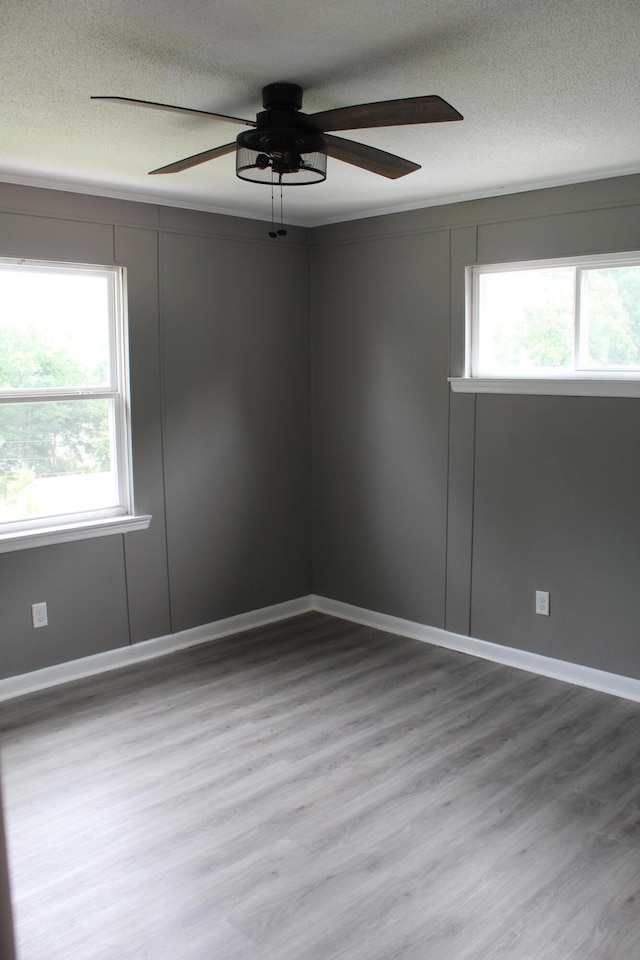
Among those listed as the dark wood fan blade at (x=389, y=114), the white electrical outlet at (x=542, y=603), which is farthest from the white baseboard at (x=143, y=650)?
the dark wood fan blade at (x=389, y=114)

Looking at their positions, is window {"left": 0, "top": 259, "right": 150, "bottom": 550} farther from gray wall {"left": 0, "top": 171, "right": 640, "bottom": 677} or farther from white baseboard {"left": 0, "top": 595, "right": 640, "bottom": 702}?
white baseboard {"left": 0, "top": 595, "right": 640, "bottom": 702}

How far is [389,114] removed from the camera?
2.08m

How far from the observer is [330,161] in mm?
3291

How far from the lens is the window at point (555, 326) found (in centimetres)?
365

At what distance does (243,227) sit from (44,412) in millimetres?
1601

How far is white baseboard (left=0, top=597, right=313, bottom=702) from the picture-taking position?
12.6 ft

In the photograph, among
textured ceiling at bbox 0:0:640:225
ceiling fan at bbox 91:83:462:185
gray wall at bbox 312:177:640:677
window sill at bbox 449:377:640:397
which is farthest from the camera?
gray wall at bbox 312:177:640:677

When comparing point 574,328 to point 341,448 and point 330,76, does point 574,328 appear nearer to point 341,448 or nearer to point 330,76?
point 341,448

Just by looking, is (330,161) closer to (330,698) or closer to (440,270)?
(440,270)

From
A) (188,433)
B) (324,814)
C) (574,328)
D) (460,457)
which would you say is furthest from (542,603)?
(188,433)

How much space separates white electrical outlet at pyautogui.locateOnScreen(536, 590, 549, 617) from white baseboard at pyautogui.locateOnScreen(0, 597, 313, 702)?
5.42 feet

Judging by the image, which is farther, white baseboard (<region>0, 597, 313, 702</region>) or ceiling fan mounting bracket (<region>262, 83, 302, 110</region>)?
white baseboard (<region>0, 597, 313, 702</region>)

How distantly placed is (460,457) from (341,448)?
0.89 metres

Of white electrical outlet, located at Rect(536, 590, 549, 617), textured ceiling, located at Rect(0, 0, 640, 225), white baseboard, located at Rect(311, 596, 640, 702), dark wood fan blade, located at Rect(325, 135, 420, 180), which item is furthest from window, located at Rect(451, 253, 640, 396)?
dark wood fan blade, located at Rect(325, 135, 420, 180)
